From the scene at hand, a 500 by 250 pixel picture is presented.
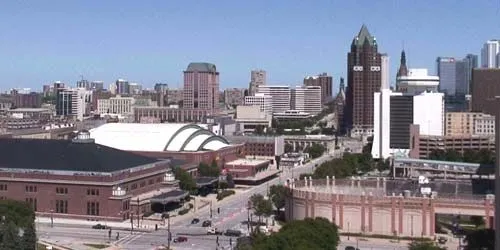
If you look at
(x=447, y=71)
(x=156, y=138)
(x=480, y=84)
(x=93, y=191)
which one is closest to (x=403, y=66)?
(x=480, y=84)

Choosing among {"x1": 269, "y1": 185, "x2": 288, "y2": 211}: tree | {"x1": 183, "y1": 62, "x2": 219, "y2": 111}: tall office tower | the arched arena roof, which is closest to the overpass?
{"x1": 269, "y1": 185, "x2": 288, "y2": 211}: tree

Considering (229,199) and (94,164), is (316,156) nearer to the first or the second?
(229,199)

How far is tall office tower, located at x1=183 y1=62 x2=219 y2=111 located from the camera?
120438 mm

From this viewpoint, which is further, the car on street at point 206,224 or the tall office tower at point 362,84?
the tall office tower at point 362,84

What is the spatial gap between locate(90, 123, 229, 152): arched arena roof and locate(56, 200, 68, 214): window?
2050 centimetres

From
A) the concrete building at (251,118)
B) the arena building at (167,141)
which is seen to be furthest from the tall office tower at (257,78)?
the arena building at (167,141)

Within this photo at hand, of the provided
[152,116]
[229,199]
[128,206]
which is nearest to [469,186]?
[229,199]

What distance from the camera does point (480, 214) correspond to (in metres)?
41.2

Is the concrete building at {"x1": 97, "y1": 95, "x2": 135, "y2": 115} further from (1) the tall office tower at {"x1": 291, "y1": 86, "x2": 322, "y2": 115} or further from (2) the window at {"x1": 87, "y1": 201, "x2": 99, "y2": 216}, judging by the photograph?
(2) the window at {"x1": 87, "y1": 201, "x2": 99, "y2": 216}

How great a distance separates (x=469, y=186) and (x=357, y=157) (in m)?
28.8

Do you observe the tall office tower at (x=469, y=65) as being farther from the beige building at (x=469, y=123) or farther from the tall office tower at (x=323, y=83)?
the beige building at (x=469, y=123)

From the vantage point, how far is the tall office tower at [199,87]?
120m

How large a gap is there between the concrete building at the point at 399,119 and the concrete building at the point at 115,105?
63.6 meters

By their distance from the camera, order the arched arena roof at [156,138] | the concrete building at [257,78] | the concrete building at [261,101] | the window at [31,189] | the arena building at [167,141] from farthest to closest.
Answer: the concrete building at [257,78] < the concrete building at [261,101] < the arched arena roof at [156,138] < the arena building at [167,141] < the window at [31,189]
